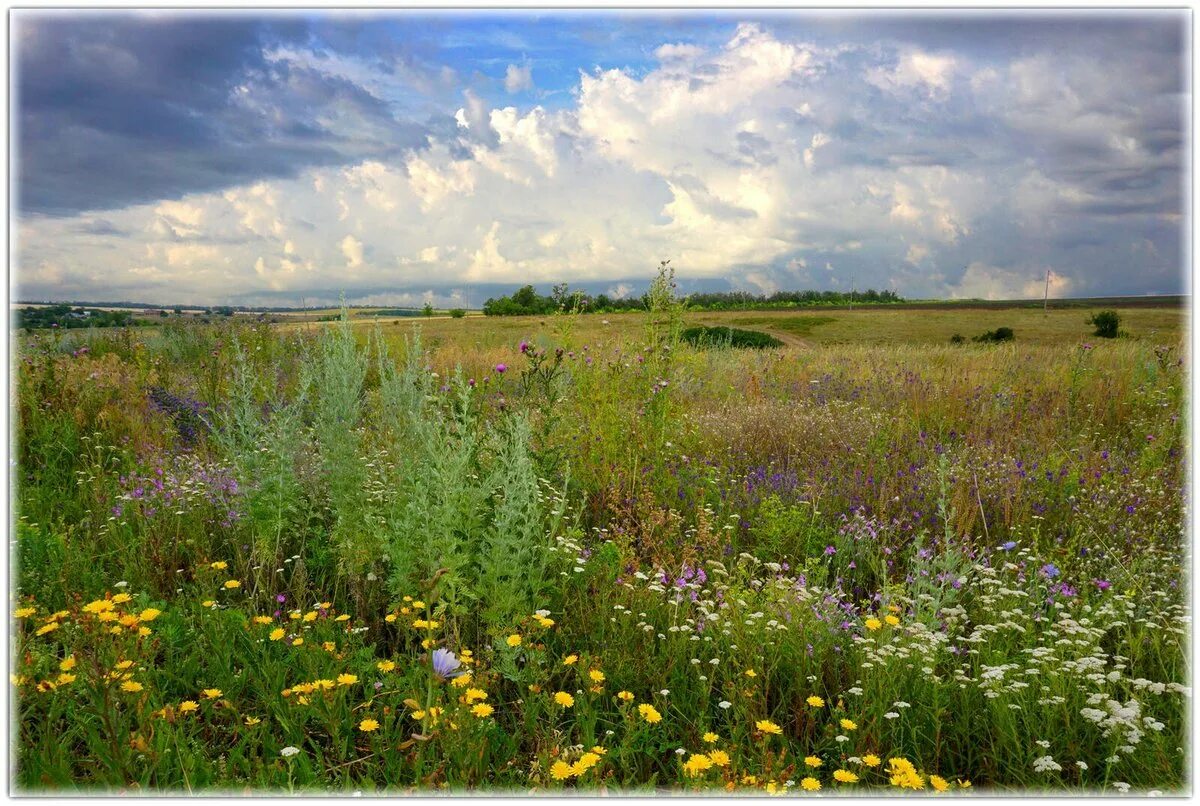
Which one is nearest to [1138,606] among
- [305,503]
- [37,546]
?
[305,503]

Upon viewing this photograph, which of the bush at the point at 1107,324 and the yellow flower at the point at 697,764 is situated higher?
the bush at the point at 1107,324

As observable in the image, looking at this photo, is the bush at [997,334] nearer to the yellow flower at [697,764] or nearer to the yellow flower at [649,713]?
the yellow flower at [649,713]

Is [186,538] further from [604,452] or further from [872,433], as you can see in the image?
[872,433]

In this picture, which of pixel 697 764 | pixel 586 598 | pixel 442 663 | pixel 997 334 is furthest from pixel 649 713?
pixel 997 334

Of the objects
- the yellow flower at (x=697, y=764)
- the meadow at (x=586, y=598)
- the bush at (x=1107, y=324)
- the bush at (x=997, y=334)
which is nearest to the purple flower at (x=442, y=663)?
the meadow at (x=586, y=598)

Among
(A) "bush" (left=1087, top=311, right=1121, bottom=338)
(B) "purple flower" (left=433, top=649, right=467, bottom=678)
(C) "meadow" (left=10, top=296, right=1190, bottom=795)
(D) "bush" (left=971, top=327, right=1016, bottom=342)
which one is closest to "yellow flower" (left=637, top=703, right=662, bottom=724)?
(C) "meadow" (left=10, top=296, right=1190, bottom=795)
